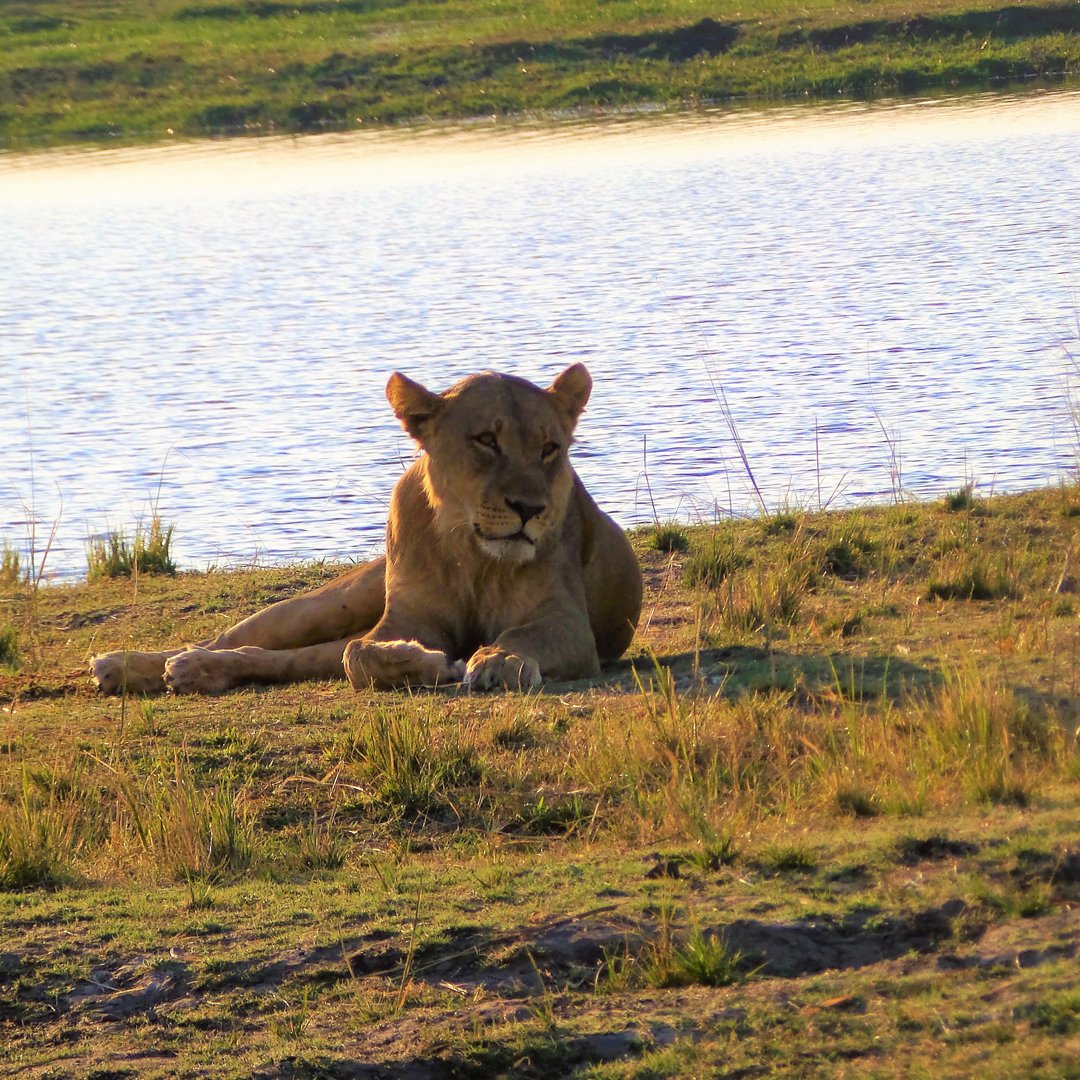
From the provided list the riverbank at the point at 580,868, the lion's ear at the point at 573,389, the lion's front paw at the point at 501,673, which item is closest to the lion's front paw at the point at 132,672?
the riverbank at the point at 580,868

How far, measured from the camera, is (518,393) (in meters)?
6.62

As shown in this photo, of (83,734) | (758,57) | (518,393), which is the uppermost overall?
(758,57)

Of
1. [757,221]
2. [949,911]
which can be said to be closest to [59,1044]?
[949,911]

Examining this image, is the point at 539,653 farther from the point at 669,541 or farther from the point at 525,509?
the point at 669,541

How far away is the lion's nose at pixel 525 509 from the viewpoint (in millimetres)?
6375

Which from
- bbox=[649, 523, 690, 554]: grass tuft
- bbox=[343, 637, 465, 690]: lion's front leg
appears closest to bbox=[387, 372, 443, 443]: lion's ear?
Result: bbox=[343, 637, 465, 690]: lion's front leg

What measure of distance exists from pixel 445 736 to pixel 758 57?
114 ft

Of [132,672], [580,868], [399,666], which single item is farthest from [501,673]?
[580,868]

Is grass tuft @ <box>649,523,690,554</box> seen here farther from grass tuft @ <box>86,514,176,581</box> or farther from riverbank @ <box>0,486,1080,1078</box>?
grass tuft @ <box>86,514,176,581</box>

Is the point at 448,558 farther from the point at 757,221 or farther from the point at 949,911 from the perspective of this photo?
the point at 757,221

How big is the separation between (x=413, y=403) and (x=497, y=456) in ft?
1.38

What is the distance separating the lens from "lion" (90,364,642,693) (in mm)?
6457

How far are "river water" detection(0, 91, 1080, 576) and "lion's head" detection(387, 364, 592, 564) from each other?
2.91m

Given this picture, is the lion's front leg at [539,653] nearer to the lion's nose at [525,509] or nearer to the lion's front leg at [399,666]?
the lion's front leg at [399,666]
